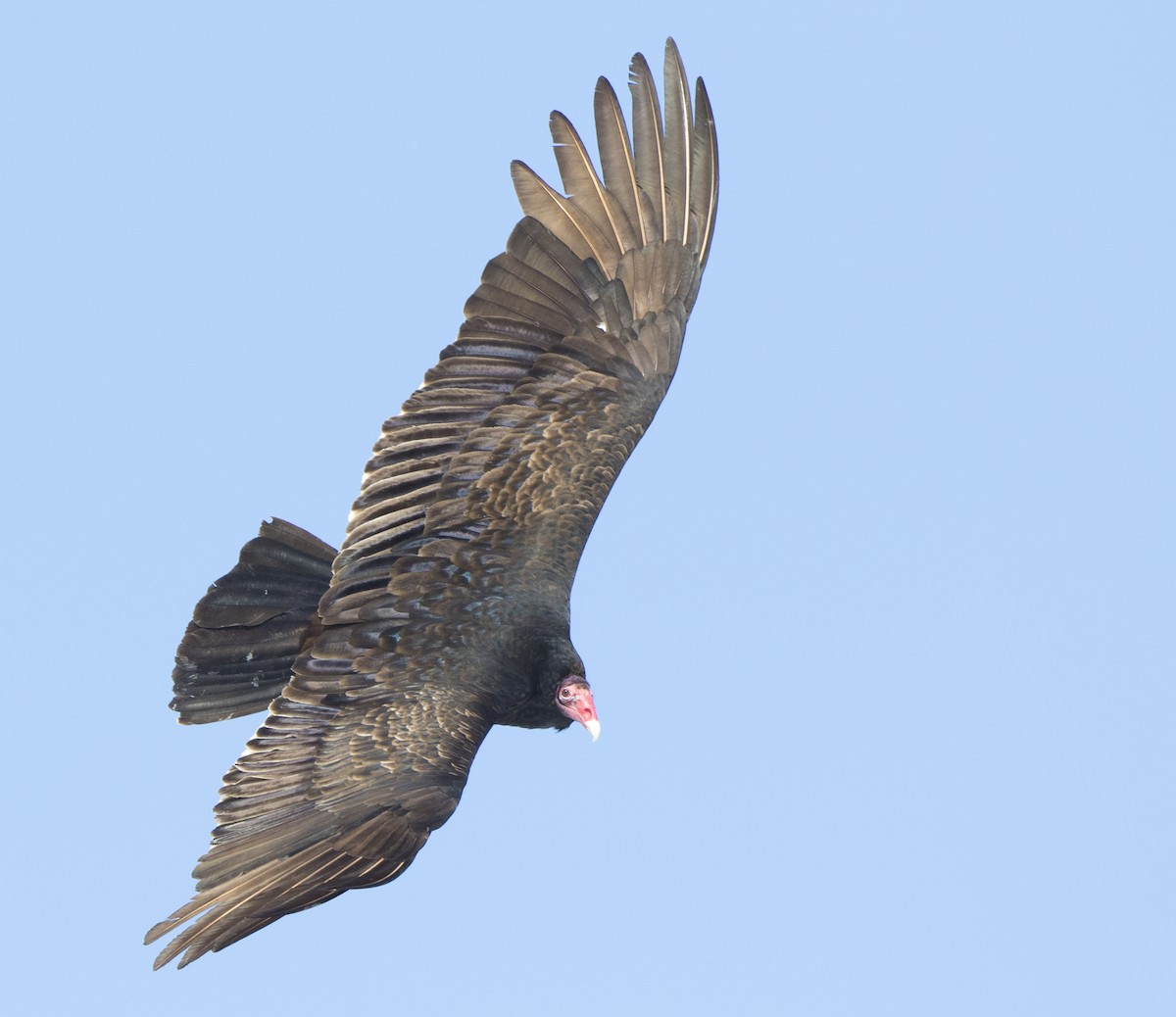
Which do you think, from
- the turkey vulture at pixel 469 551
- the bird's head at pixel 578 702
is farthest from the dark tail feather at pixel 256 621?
the bird's head at pixel 578 702

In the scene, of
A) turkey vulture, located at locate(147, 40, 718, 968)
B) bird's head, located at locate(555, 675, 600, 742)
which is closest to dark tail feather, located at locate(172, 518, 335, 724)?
turkey vulture, located at locate(147, 40, 718, 968)

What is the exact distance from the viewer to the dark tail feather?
9.58 metres

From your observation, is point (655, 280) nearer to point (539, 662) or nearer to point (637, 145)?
point (637, 145)

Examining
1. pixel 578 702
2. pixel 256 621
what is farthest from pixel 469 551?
pixel 256 621

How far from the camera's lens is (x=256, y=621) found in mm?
9570

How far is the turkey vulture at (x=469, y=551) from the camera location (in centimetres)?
823

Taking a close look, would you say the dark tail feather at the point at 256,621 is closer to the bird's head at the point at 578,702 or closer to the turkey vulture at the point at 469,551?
the turkey vulture at the point at 469,551

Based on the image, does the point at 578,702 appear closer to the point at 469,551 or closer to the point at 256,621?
the point at 469,551

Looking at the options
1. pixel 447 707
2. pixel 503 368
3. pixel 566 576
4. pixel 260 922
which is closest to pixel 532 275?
pixel 503 368

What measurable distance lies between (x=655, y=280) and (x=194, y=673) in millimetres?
2819

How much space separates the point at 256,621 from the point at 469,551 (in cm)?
116

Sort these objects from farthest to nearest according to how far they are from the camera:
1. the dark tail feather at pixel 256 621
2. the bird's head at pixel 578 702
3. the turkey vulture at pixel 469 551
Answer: the dark tail feather at pixel 256 621, the bird's head at pixel 578 702, the turkey vulture at pixel 469 551

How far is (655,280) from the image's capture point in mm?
9836

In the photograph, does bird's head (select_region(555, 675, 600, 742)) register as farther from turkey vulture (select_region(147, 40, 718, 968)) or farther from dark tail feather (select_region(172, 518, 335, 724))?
dark tail feather (select_region(172, 518, 335, 724))
